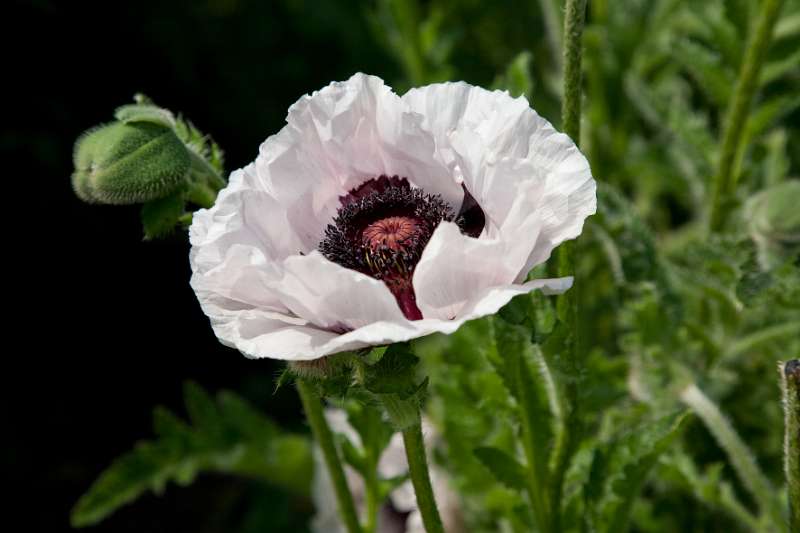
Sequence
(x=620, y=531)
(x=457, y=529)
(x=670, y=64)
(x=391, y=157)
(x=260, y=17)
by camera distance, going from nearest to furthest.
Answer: (x=391, y=157)
(x=620, y=531)
(x=457, y=529)
(x=670, y=64)
(x=260, y=17)

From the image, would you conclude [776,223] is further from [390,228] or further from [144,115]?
[144,115]

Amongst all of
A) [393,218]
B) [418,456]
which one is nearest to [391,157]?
[393,218]

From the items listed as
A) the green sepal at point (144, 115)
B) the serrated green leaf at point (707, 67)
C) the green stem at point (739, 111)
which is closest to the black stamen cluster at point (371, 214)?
the green sepal at point (144, 115)

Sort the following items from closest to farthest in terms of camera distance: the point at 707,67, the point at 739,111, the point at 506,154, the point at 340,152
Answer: the point at 506,154 → the point at 340,152 → the point at 739,111 → the point at 707,67

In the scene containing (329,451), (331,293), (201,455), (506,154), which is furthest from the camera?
(201,455)

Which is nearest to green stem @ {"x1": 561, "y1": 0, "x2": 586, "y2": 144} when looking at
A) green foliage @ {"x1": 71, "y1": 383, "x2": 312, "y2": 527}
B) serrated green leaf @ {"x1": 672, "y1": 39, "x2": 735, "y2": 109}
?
serrated green leaf @ {"x1": 672, "y1": 39, "x2": 735, "y2": 109}

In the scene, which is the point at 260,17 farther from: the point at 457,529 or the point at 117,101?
the point at 457,529

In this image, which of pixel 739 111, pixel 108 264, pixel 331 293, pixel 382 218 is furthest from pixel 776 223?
pixel 108 264

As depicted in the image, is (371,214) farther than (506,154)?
Yes
